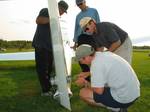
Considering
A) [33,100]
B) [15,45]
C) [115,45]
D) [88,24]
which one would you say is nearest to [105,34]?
[115,45]

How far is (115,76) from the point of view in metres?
4.56

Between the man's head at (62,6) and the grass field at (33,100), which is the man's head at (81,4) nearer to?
the man's head at (62,6)

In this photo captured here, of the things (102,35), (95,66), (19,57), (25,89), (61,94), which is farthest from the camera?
(19,57)

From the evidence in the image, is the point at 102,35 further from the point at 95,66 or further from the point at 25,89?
the point at 25,89

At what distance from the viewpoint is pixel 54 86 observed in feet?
22.9

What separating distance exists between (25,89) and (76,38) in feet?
4.53

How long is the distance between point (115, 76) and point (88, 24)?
964 millimetres

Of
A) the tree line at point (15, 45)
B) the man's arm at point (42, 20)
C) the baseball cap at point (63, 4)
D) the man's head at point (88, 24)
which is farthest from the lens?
the tree line at point (15, 45)

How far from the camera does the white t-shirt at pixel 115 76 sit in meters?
4.47

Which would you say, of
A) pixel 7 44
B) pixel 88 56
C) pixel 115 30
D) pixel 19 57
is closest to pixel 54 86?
pixel 115 30

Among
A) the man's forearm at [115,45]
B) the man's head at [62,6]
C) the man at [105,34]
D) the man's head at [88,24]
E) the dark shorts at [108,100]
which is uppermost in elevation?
the man's head at [62,6]

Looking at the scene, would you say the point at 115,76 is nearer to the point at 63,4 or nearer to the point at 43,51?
the point at 63,4

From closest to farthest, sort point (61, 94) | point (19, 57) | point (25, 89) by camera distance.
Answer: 1. point (61, 94)
2. point (25, 89)
3. point (19, 57)

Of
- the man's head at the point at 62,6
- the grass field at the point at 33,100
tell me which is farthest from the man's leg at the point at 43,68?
the man's head at the point at 62,6
